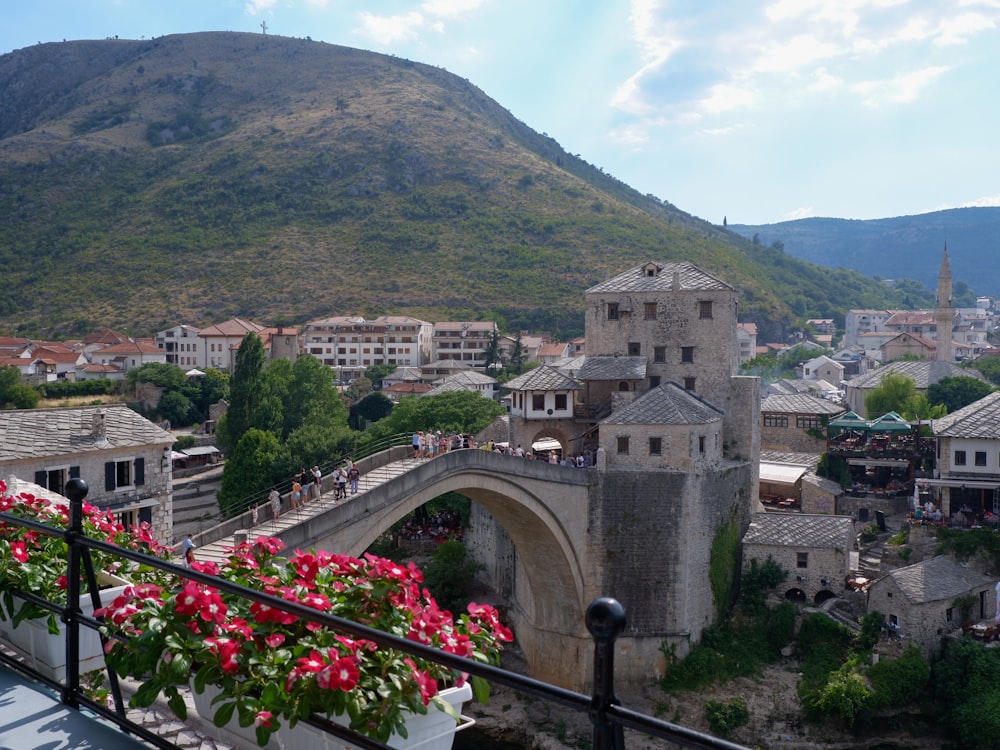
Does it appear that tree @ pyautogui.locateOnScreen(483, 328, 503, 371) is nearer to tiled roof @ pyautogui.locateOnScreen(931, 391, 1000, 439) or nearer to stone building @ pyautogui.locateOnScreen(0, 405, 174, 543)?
tiled roof @ pyautogui.locateOnScreen(931, 391, 1000, 439)

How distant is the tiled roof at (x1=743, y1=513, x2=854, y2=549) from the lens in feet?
98.9

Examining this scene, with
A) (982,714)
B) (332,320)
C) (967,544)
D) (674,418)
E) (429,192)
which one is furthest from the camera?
(429,192)

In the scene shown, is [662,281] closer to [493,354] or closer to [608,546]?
[608,546]

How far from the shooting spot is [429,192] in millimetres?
121688

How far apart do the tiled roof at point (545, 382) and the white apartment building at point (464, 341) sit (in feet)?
173

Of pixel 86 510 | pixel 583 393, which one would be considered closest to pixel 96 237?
pixel 583 393

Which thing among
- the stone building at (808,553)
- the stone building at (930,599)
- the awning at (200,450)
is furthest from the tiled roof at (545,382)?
the awning at (200,450)

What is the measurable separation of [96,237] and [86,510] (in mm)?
112931

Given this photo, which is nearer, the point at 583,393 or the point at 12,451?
the point at 12,451

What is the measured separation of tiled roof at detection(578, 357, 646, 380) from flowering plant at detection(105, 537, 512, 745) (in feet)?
83.8

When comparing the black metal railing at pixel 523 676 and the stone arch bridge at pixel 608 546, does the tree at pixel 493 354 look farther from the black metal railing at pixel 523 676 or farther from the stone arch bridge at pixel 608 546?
the black metal railing at pixel 523 676

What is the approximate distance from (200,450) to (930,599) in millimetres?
45305

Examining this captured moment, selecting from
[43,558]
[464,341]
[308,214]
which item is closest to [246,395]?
[464,341]

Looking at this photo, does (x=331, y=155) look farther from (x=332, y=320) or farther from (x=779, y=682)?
(x=779, y=682)
